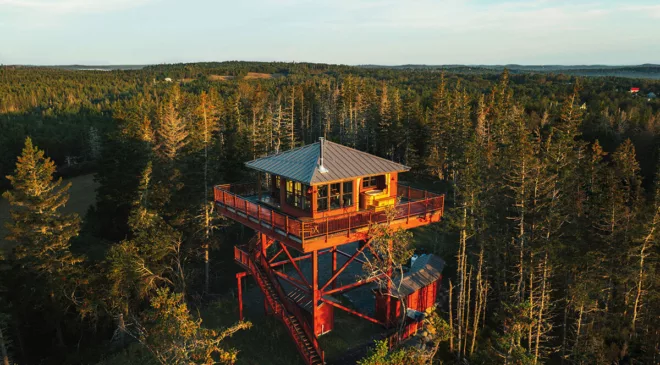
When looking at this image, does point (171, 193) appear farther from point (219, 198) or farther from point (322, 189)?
point (322, 189)

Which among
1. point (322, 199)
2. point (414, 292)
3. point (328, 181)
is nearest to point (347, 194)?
point (322, 199)

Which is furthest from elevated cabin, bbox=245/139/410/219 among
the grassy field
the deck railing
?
the grassy field

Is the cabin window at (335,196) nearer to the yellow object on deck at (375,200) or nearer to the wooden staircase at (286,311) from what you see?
the yellow object on deck at (375,200)

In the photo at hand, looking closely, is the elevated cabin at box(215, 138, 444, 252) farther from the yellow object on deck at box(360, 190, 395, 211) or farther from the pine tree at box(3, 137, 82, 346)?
the pine tree at box(3, 137, 82, 346)

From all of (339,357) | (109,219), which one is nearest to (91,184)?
(109,219)

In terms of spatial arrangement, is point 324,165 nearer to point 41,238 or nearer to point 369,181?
point 369,181

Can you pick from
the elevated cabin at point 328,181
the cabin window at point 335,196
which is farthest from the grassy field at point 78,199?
the cabin window at point 335,196
